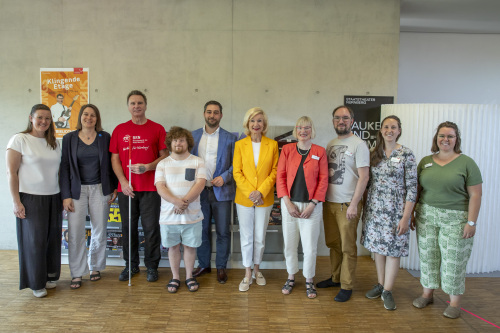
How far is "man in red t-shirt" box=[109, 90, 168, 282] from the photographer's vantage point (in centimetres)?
354

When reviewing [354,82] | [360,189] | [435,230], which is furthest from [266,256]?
[354,82]

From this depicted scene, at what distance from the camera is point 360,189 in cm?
307

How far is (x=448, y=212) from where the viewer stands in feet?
9.41

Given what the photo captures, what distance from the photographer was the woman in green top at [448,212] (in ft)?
9.24

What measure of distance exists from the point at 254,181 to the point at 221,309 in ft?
3.92

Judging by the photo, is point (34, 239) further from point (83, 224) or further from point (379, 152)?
point (379, 152)

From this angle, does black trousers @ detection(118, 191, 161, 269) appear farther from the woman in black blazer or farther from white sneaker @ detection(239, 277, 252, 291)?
white sneaker @ detection(239, 277, 252, 291)

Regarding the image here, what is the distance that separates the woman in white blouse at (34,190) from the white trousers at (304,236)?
225 cm

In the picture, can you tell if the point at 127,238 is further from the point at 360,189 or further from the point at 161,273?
the point at 360,189

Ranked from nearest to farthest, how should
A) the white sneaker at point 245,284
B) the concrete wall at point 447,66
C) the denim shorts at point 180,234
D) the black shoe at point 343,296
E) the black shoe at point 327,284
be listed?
the black shoe at point 343,296
the denim shorts at point 180,234
the white sneaker at point 245,284
the black shoe at point 327,284
the concrete wall at point 447,66

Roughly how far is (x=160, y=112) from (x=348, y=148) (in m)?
2.58

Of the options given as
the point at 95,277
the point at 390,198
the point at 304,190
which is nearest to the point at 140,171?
the point at 95,277

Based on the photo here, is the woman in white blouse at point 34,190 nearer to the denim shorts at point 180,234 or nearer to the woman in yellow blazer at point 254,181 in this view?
the denim shorts at point 180,234

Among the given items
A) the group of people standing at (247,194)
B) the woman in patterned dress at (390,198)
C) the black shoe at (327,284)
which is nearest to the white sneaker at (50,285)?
the group of people standing at (247,194)
